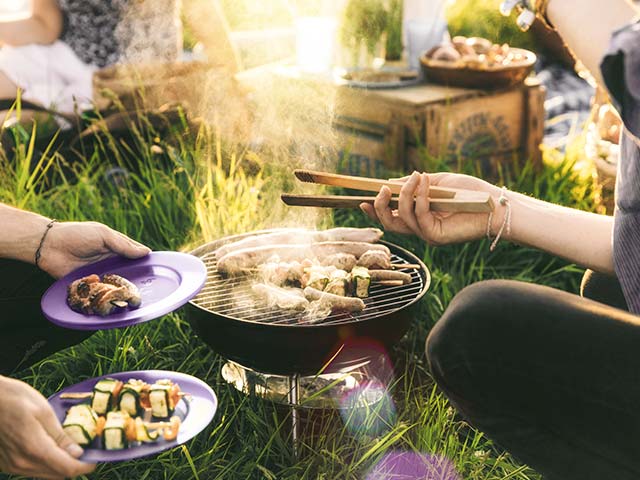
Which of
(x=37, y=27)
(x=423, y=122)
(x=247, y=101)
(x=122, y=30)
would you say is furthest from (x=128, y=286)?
(x=37, y=27)

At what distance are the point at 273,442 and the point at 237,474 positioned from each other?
0.23m

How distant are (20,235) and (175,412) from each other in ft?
3.48

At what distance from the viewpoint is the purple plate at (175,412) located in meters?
1.86

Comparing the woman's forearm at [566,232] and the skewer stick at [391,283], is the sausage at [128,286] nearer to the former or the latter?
the skewer stick at [391,283]

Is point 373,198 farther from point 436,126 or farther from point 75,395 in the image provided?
point 436,126

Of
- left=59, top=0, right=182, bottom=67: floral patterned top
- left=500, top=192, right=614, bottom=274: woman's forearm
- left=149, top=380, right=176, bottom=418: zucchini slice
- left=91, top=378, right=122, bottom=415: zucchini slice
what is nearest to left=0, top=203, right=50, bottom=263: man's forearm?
left=91, top=378, right=122, bottom=415: zucchini slice

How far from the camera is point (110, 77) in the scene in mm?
5238

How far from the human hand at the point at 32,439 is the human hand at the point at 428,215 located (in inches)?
54.2

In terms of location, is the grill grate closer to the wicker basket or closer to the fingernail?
the fingernail

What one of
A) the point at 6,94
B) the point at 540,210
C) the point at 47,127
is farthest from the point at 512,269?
the point at 6,94

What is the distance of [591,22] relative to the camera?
226 cm

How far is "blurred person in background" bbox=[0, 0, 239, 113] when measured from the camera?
18.9 ft

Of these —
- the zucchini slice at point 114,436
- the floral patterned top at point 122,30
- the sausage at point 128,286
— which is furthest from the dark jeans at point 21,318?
the floral patterned top at point 122,30

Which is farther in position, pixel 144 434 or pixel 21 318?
pixel 21 318
